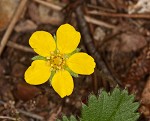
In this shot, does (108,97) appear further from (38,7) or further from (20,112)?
(38,7)

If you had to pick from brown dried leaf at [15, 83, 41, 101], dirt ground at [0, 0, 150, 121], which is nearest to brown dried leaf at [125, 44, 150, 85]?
dirt ground at [0, 0, 150, 121]

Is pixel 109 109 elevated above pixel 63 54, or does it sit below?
below

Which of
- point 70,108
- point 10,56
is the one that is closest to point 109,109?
point 70,108

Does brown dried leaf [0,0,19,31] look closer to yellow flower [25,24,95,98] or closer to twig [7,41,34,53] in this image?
twig [7,41,34,53]

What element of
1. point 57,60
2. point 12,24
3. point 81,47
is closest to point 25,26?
point 12,24

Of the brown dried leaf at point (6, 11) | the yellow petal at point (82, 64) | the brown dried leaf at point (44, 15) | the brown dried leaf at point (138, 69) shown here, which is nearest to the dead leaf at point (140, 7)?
the brown dried leaf at point (138, 69)

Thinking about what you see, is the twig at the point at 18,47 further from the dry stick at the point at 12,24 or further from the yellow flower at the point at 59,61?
the yellow flower at the point at 59,61
